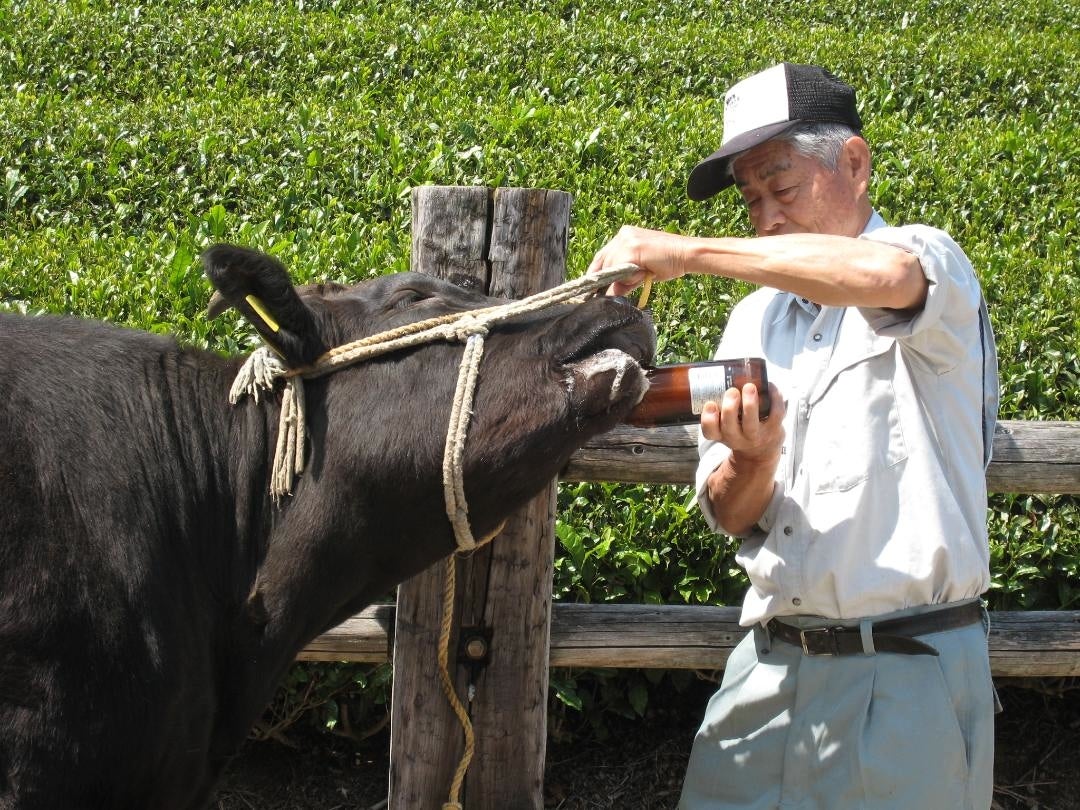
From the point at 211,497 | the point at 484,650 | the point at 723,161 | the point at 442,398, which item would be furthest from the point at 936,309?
the point at 211,497

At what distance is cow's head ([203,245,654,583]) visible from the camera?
7.72 ft

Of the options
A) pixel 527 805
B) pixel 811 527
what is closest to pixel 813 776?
pixel 811 527

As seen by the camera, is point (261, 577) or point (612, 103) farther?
point (612, 103)

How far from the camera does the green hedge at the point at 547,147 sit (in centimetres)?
477

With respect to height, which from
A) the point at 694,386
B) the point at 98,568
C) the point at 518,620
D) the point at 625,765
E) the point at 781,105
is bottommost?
the point at 625,765

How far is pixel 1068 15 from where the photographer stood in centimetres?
1477

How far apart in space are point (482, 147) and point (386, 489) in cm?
622

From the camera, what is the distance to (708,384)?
8.27 feet

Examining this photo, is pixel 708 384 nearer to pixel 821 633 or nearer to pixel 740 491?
pixel 740 491

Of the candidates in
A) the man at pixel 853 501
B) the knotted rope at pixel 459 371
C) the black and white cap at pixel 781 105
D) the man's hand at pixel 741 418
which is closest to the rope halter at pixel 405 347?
the knotted rope at pixel 459 371

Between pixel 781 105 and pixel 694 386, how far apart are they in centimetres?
93

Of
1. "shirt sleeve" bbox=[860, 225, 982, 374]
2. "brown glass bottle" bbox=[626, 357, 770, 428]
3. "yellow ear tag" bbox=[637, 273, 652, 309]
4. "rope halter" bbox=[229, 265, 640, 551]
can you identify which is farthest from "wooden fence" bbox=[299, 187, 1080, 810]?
"shirt sleeve" bbox=[860, 225, 982, 374]

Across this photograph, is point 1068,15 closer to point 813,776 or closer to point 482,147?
point 482,147

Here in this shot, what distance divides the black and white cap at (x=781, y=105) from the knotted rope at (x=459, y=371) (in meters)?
0.71
